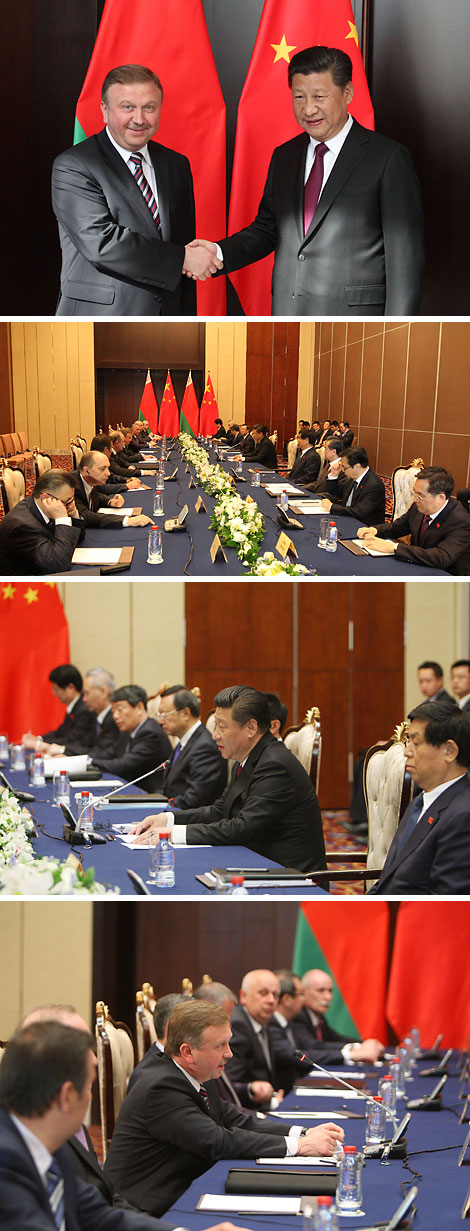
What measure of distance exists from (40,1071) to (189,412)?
57.7 inches

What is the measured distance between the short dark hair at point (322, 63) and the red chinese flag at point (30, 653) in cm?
150

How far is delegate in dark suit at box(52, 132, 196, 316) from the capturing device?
292 centimetres

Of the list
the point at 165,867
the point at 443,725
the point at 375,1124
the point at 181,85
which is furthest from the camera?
the point at 375,1124

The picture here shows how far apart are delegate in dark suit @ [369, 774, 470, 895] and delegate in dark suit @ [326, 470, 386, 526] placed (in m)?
0.92

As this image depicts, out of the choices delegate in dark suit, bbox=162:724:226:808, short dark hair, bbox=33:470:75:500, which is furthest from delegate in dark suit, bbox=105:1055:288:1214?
short dark hair, bbox=33:470:75:500

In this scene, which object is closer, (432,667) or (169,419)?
(169,419)

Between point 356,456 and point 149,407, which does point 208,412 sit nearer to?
point 149,407

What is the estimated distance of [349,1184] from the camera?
314 centimetres

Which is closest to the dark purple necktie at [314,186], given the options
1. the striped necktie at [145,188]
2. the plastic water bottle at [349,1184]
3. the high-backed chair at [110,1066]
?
the striped necktie at [145,188]

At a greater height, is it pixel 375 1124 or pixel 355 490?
pixel 355 490

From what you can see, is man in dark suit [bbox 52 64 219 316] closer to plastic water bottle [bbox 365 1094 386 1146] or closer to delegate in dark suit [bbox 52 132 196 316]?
delegate in dark suit [bbox 52 132 196 316]

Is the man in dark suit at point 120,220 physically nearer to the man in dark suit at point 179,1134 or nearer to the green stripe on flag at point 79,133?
the green stripe on flag at point 79,133

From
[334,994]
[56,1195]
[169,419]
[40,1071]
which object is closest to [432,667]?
[169,419]

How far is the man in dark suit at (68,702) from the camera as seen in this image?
3.40 metres
